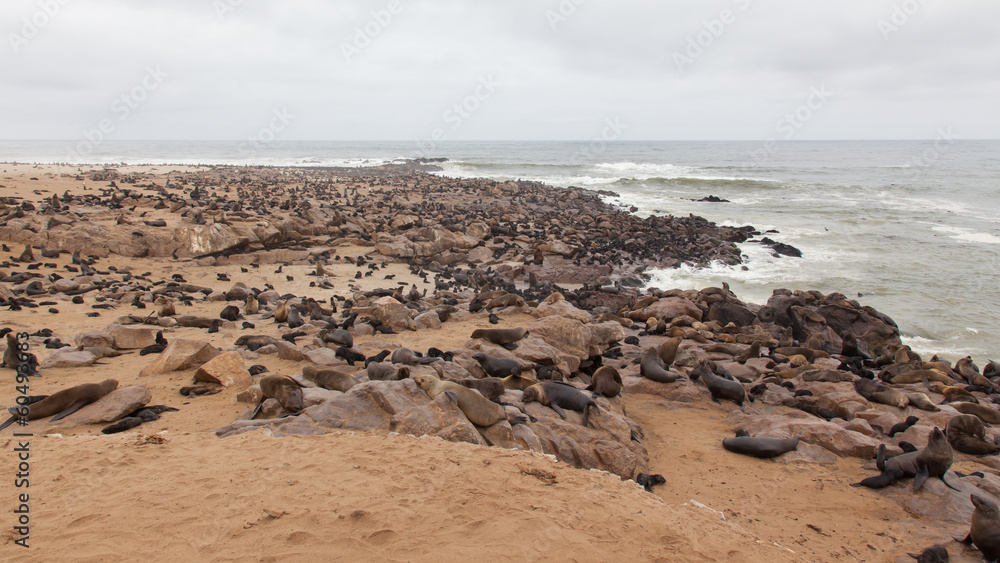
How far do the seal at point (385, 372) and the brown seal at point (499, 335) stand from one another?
7.38 ft

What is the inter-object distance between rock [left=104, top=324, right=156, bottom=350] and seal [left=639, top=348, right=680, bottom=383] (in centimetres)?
860

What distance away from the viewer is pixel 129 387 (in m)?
6.17

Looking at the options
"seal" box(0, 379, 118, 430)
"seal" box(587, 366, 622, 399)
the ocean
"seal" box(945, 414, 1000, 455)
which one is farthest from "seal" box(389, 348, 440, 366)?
the ocean

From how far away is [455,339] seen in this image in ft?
31.3

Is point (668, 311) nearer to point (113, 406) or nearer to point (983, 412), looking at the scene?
point (983, 412)

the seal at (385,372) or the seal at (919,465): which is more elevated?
the seal at (385,372)

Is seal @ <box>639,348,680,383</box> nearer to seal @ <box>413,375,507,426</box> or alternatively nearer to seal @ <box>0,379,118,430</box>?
seal @ <box>413,375,507,426</box>

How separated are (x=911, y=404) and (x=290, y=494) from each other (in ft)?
31.8

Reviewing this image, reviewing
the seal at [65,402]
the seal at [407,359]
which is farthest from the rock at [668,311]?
the seal at [65,402]

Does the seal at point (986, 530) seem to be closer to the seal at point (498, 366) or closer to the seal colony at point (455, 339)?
the seal colony at point (455, 339)

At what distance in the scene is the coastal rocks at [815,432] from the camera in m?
6.89

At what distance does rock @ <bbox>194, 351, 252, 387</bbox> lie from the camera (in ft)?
22.2

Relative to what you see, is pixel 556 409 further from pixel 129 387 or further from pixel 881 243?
pixel 881 243

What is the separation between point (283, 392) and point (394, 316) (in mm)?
4258
